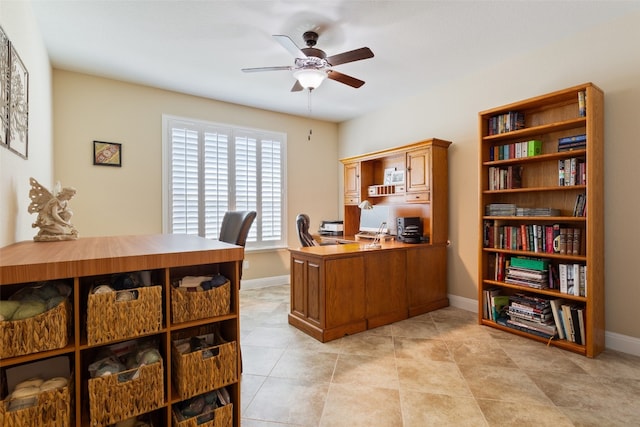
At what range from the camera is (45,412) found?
1.05 meters

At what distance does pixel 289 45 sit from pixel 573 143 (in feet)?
7.81

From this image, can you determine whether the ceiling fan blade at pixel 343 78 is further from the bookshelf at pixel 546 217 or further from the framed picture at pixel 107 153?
the framed picture at pixel 107 153

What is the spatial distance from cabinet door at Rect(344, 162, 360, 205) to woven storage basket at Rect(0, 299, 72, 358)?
12.3ft

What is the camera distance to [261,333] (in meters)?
2.98

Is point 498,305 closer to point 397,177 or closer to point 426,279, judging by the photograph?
point 426,279

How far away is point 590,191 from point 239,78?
346 cm

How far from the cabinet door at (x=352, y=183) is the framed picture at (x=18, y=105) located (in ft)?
11.4

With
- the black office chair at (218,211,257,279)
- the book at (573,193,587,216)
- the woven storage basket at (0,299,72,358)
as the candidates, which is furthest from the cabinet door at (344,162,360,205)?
the woven storage basket at (0,299,72,358)

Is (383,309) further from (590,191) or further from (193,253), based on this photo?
(193,253)

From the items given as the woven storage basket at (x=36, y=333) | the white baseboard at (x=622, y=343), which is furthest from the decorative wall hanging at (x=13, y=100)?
the white baseboard at (x=622, y=343)

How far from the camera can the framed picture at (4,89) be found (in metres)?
1.54

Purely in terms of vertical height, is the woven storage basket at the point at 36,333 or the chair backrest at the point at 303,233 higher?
the chair backrest at the point at 303,233

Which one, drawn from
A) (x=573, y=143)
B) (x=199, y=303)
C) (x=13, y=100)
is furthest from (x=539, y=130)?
(x=13, y=100)

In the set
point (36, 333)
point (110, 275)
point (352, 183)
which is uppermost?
point (352, 183)
